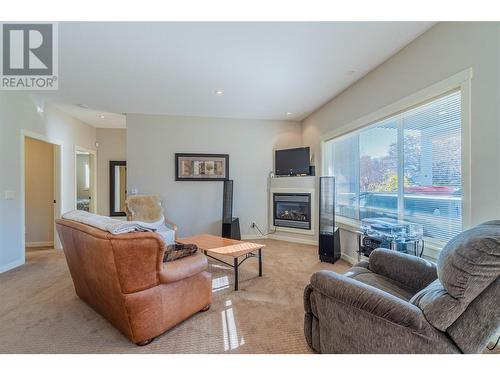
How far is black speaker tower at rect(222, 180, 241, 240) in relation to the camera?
4.37 m

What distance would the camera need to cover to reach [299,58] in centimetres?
262

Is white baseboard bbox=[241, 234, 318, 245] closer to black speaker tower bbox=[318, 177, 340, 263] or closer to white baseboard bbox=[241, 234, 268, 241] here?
white baseboard bbox=[241, 234, 268, 241]

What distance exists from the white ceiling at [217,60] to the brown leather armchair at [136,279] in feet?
5.84

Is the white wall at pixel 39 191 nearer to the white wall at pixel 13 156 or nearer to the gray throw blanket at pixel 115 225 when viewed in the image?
the white wall at pixel 13 156

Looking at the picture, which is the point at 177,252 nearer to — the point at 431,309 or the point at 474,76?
the point at 431,309

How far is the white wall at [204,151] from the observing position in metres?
4.71

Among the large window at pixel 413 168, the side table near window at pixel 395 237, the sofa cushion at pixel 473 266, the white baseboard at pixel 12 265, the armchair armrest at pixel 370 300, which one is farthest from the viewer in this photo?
the white baseboard at pixel 12 265

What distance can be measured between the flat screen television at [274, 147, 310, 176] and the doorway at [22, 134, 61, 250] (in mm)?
4214

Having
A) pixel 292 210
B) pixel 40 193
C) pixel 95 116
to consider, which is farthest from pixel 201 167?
pixel 40 193

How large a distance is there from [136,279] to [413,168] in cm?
280

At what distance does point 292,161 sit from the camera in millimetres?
4812

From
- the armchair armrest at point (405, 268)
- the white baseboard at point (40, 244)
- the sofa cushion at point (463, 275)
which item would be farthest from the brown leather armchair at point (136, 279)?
the white baseboard at point (40, 244)

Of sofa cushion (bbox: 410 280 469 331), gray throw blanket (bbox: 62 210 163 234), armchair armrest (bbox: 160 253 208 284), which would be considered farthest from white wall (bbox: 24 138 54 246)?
sofa cushion (bbox: 410 280 469 331)
